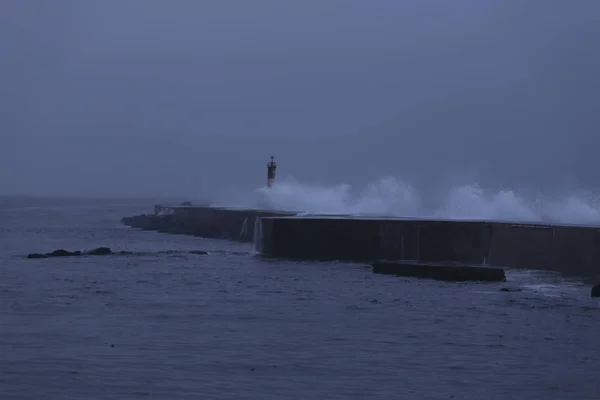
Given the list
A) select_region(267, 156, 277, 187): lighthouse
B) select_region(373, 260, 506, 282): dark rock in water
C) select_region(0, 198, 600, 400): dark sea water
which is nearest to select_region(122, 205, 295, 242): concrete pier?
select_region(267, 156, 277, 187): lighthouse

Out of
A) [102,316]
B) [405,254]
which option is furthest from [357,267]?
[102,316]

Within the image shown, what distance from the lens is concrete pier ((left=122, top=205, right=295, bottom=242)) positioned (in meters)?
42.5

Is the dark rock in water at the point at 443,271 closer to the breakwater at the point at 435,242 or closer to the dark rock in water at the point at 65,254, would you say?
the breakwater at the point at 435,242

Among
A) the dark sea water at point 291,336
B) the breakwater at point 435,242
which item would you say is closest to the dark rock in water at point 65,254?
the breakwater at point 435,242

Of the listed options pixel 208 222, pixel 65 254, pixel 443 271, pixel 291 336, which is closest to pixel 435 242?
pixel 443 271

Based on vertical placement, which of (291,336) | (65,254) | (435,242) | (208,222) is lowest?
(291,336)

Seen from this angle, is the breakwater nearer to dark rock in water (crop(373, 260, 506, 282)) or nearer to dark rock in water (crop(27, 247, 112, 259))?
dark rock in water (crop(373, 260, 506, 282))

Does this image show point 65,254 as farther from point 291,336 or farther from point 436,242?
point 291,336

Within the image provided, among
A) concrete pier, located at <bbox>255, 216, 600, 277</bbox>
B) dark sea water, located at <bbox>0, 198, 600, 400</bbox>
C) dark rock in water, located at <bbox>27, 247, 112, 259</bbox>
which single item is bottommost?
dark sea water, located at <bbox>0, 198, 600, 400</bbox>

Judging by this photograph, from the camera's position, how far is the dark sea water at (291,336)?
36.8ft

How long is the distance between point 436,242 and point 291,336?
13511mm

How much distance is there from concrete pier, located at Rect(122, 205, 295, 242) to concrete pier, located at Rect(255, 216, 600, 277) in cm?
967

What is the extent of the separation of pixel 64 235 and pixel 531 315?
35840mm

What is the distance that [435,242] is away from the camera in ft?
90.9
